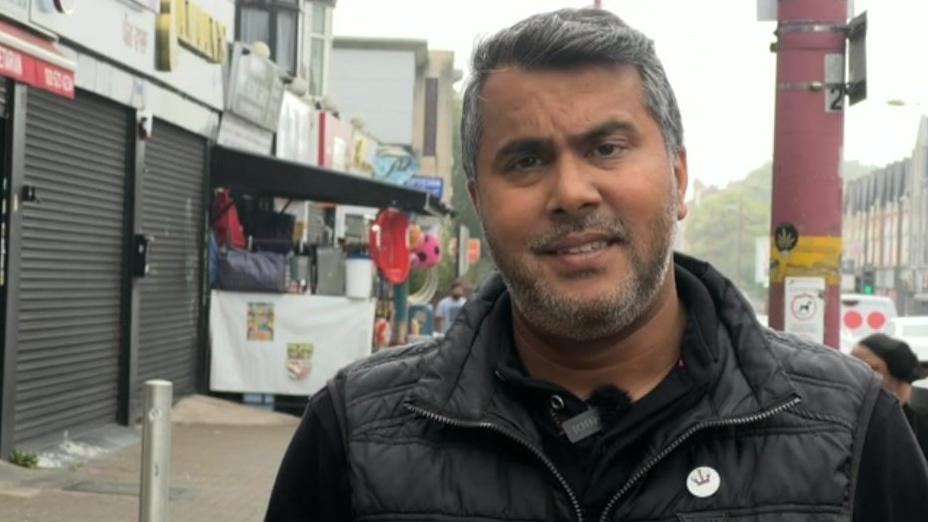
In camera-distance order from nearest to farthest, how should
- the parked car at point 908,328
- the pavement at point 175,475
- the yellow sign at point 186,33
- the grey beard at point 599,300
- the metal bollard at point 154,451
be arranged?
1. the grey beard at point 599,300
2. the metal bollard at point 154,451
3. the pavement at point 175,475
4. the yellow sign at point 186,33
5. the parked car at point 908,328

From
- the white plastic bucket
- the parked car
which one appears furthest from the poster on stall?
the parked car

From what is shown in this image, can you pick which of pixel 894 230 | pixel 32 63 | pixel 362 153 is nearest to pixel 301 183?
pixel 32 63

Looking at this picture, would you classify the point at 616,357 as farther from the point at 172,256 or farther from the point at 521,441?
the point at 172,256

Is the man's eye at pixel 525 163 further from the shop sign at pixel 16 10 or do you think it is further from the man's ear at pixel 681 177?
the shop sign at pixel 16 10

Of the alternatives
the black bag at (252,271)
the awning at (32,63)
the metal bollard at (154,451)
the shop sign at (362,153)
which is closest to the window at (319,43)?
the shop sign at (362,153)

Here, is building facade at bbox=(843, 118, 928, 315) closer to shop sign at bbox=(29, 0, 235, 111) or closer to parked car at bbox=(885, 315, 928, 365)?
parked car at bbox=(885, 315, 928, 365)

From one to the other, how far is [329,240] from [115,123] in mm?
12313

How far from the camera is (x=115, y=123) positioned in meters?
15.4

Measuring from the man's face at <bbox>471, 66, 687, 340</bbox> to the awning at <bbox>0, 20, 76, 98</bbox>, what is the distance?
8.45 metres

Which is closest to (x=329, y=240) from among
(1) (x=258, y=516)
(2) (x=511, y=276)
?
(1) (x=258, y=516)

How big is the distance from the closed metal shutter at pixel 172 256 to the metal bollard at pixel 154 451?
9.40m

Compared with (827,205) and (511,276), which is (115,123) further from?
(511,276)

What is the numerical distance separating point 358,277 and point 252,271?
134cm

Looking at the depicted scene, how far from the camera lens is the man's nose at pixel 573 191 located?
2455 mm
